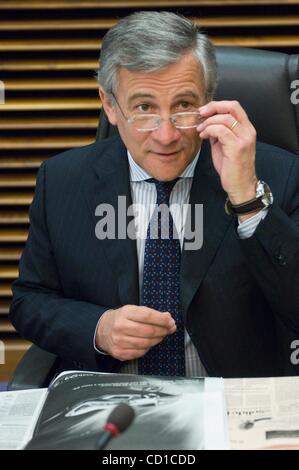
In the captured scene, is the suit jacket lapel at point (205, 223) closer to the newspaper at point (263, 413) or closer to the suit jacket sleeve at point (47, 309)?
the suit jacket sleeve at point (47, 309)

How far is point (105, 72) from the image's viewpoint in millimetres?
2156

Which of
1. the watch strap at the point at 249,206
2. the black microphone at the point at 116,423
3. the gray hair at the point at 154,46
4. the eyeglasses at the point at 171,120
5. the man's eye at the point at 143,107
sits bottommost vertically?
the black microphone at the point at 116,423

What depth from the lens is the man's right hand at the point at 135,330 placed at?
183 cm

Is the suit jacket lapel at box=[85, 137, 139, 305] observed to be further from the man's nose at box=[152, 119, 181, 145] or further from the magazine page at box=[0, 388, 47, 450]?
the magazine page at box=[0, 388, 47, 450]

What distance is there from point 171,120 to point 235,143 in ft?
0.58

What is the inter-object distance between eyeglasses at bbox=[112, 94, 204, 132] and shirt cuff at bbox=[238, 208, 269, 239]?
0.28m

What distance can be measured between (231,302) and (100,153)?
0.59m

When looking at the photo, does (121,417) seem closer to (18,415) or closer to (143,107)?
(18,415)

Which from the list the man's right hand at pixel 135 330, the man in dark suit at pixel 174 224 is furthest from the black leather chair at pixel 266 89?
the man's right hand at pixel 135 330

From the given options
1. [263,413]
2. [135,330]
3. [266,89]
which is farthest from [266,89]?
[263,413]

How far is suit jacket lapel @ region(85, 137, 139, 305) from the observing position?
86.1 inches

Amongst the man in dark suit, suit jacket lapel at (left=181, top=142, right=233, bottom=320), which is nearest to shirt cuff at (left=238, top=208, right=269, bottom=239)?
the man in dark suit

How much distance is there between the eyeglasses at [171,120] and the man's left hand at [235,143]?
2.1 inches
